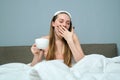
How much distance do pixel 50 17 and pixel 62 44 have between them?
1.41 feet

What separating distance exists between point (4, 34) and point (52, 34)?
2.16 feet

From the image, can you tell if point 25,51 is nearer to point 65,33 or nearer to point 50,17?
point 50,17

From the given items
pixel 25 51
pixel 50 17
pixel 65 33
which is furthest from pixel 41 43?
pixel 50 17

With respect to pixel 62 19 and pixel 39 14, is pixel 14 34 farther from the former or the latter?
pixel 62 19

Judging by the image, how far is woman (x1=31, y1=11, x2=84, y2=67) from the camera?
153 centimetres

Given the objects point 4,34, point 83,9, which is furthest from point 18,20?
point 83,9

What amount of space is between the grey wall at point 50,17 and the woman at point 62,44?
33 centimetres

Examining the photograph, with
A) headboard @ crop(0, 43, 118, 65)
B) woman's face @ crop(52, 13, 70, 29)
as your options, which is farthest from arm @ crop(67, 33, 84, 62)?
headboard @ crop(0, 43, 118, 65)

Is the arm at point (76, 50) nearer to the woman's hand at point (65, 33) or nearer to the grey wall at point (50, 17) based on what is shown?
the woman's hand at point (65, 33)

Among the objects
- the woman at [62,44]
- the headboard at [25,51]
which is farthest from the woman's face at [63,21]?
the headboard at [25,51]

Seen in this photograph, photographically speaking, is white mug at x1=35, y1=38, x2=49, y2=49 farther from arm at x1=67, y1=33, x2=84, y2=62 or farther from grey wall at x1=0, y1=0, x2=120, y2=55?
grey wall at x1=0, y1=0, x2=120, y2=55

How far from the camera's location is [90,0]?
6.43 feet

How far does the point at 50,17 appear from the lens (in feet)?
→ 6.63

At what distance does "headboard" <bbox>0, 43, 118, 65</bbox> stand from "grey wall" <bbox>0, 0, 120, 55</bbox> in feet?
0.39
